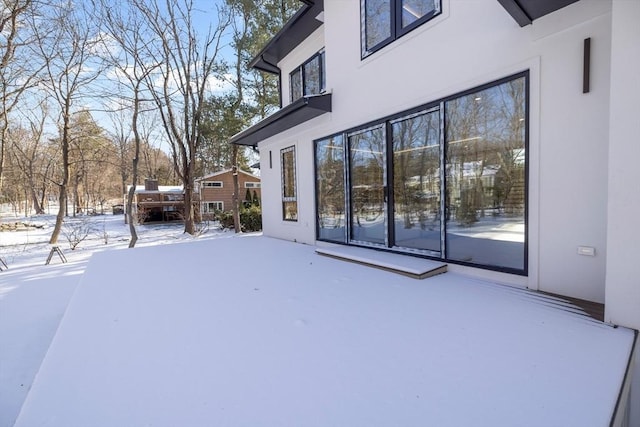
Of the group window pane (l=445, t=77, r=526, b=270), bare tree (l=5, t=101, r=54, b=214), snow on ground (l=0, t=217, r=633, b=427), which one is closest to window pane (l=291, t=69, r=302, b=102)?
window pane (l=445, t=77, r=526, b=270)

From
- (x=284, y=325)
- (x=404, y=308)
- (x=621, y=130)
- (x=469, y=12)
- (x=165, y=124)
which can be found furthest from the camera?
(x=165, y=124)

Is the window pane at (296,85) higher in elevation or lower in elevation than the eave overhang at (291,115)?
higher

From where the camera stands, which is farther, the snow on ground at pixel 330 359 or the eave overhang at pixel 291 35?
the eave overhang at pixel 291 35

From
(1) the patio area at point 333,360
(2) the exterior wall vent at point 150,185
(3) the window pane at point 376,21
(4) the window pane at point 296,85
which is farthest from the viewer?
(2) the exterior wall vent at point 150,185

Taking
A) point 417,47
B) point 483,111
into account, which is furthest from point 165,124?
point 483,111

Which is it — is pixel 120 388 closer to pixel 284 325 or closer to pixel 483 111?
pixel 284 325

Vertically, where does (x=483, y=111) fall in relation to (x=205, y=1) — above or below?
below

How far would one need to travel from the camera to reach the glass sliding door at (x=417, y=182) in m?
4.33

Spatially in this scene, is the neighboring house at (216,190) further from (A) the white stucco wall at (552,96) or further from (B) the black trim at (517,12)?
(B) the black trim at (517,12)

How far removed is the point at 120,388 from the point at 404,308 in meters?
2.22

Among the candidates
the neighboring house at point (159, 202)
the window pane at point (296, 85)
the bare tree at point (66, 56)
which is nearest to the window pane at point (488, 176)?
the window pane at point (296, 85)

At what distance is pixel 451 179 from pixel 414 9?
2530 mm

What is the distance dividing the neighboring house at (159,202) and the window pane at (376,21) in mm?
22356

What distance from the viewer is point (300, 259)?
541 cm
